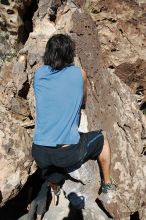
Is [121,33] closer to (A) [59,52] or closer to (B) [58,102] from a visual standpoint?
(A) [59,52]

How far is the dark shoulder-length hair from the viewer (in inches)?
194

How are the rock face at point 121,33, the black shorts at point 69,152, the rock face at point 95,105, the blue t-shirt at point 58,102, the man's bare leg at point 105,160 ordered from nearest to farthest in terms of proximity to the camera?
1. the blue t-shirt at point 58,102
2. the black shorts at point 69,152
3. the man's bare leg at point 105,160
4. the rock face at point 95,105
5. the rock face at point 121,33

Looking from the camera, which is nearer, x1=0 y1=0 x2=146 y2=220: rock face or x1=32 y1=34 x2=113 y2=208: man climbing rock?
x1=32 y1=34 x2=113 y2=208: man climbing rock

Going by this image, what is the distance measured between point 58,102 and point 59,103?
2cm

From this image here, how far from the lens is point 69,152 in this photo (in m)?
5.01

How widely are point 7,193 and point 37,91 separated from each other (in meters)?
1.59

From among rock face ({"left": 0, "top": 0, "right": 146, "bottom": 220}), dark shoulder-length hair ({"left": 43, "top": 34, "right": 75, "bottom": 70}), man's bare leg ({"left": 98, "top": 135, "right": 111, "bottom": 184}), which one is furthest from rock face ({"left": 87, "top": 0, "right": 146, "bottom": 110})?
dark shoulder-length hair ({"left": 43, "top": 34, "right": 75, "bottom": 70})

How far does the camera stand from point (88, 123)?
6.47 meters

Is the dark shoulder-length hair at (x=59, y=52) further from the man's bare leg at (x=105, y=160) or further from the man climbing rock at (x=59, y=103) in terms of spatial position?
the man's bare leg at (x=105, y=160)

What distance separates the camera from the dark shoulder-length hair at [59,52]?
4923 mm

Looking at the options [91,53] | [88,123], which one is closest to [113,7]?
[91,53]

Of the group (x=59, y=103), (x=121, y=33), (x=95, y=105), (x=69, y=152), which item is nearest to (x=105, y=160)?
(x=69, y=152)

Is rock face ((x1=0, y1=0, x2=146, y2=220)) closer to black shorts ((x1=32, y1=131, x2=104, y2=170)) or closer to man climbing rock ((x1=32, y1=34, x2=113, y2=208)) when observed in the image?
black shorts ((x1=32, y1=131, x2=104, y2=170))

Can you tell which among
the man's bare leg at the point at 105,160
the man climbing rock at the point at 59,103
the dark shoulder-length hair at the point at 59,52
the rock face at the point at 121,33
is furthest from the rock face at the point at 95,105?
the dark shoulder-length hair at the point at 59,52
